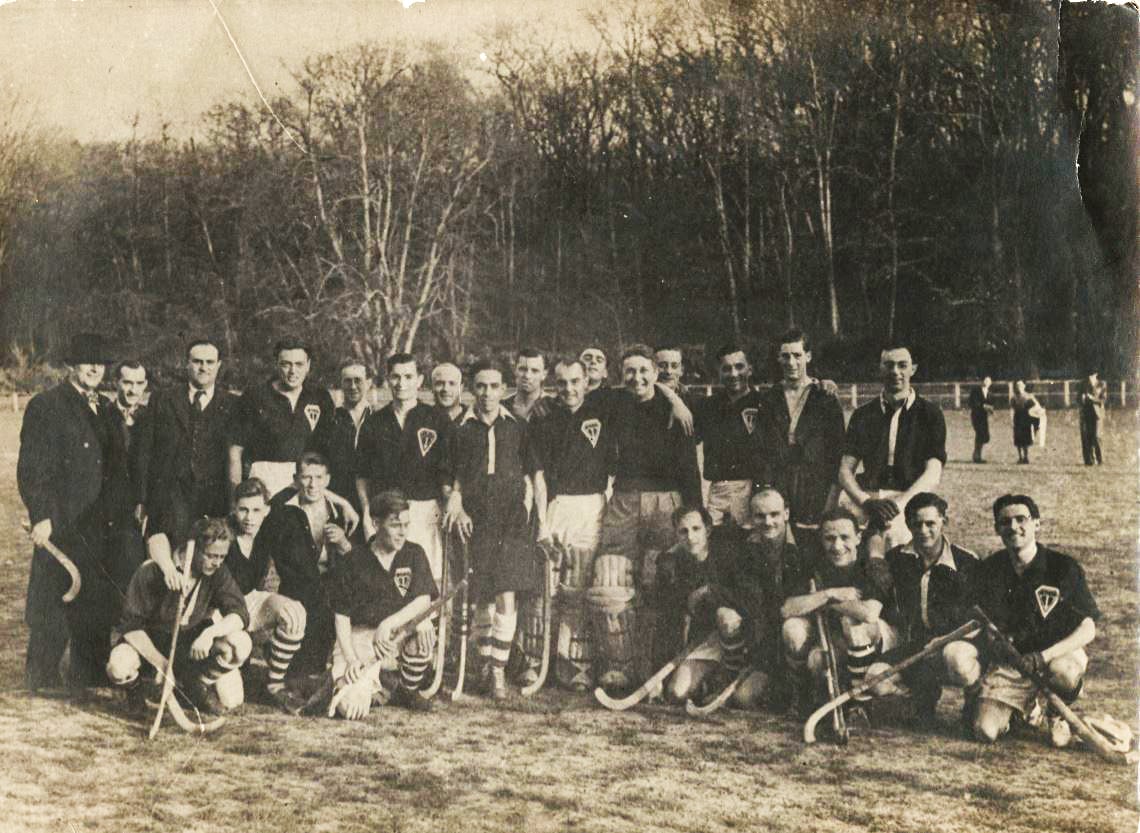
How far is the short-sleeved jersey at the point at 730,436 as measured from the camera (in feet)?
11.1

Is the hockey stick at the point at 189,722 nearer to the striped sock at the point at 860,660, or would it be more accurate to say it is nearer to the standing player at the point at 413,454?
the standing player at the point at 413,454

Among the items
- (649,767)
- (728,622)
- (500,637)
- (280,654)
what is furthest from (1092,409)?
(280,654)

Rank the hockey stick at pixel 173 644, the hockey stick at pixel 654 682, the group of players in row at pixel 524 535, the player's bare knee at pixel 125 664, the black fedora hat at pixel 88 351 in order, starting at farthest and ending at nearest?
the black fedora hat at pixel 88 351 → the player's bare knee at pixel 125 664 → the hockey stick at pixel 173 644 → the hockey stick at pixel 654 682 → the group of players in row at pixel 524 535

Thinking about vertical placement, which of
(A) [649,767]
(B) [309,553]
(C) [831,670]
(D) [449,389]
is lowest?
(A) [649,767]

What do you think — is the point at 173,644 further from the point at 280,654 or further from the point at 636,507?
the point at 636,507

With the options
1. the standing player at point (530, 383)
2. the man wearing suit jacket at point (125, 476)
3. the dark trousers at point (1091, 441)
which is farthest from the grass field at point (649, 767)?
the standing player at point (530, 383)

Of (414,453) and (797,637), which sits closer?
(797,637)

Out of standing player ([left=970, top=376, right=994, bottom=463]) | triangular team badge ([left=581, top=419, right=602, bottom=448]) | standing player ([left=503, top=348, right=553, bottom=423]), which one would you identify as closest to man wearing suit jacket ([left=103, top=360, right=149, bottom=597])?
standing player ([left=503, top=348, right=553, bottom=423])

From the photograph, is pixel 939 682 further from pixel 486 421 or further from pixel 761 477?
pixel 486 421

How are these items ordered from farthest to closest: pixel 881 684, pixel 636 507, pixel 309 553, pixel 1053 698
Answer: pixel 309 553 < pixel 636 507 < pixel 881 684 < pixel 1053 698

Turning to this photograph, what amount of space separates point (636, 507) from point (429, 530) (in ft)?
2.54

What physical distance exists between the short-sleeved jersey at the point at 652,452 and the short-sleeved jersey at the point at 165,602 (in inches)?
58.0

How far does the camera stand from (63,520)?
3.64 meters

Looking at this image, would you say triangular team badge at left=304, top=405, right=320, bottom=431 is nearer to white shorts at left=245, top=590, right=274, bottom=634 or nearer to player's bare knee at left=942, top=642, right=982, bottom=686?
white shorts at left=245, top=590, right=274, bottom=634
